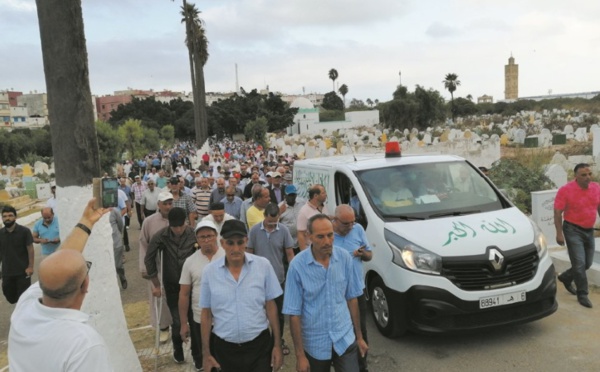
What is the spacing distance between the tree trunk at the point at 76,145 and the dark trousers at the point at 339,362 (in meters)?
2.19

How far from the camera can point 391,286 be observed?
4.82m

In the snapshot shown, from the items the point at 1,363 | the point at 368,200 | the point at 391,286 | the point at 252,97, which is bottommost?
the point at 1,363

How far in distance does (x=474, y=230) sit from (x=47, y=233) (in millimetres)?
5998

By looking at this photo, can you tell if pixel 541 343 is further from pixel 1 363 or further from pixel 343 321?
pixel 1 363

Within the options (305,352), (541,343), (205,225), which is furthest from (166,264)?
(541,343)

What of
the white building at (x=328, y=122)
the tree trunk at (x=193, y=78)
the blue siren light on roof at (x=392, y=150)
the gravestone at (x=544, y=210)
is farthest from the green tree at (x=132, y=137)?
the white building at (x=328, y=122)

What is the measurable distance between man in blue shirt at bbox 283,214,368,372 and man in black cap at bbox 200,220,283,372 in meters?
0.17

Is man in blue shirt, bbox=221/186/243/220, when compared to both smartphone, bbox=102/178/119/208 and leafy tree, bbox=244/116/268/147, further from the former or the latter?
leafy tree, bbox=244/116/268/147

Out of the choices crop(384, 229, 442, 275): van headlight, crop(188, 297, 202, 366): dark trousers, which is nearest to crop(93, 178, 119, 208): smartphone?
crop(188, 297, 202, 366): dark trousers

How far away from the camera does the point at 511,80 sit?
527 feet

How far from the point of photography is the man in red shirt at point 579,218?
5.68 metres

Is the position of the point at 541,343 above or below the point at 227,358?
below

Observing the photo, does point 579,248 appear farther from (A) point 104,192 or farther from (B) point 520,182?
(B) point 520,182

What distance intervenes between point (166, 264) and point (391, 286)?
2.29m
